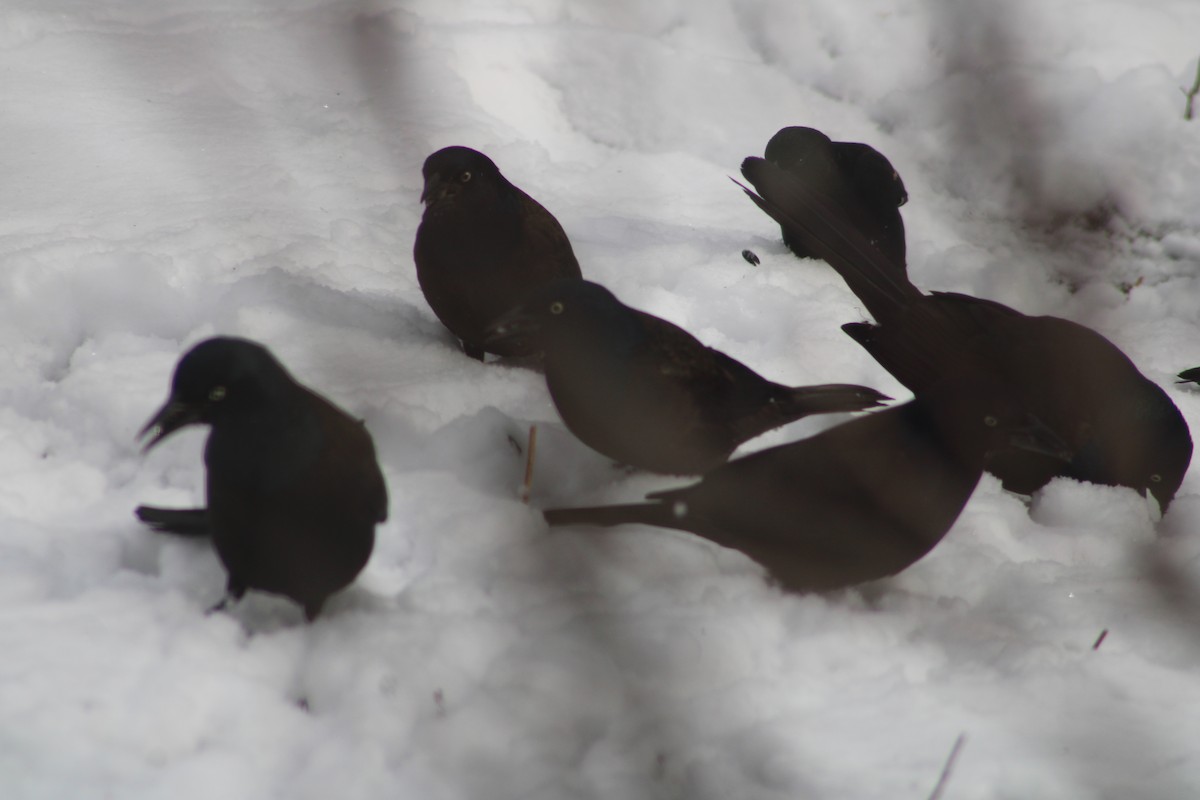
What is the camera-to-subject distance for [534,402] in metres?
3.37

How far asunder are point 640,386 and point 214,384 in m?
1.21

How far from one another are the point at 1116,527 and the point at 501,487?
1.86 meters

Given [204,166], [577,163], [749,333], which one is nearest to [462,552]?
[749,333]

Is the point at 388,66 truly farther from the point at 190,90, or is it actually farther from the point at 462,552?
the point at 190,90

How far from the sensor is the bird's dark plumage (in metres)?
4.43

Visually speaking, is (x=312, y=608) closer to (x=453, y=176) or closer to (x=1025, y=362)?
(x=453, y=176)

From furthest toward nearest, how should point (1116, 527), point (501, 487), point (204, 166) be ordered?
point (204, 166)
point (1116, 527)
point (501, 487)

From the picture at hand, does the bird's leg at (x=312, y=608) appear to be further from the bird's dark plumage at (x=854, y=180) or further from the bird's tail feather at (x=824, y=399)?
the bird's dark plumage at (x=854, y=180)

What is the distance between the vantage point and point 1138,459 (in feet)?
11.3

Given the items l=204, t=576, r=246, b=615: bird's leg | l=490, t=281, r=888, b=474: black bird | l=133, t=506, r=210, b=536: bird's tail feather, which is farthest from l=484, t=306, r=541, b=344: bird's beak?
l=204, t=576, r=246, b=615: bird's leg

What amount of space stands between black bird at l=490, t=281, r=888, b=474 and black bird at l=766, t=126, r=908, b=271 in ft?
5.01

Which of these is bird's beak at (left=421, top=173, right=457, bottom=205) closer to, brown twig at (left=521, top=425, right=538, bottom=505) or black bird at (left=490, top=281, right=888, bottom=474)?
black bird at (left=490, top=281, right=888, bottom=474)

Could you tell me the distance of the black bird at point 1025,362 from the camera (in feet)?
11.3

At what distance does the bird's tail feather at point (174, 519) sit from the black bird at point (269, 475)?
0.31 metres
